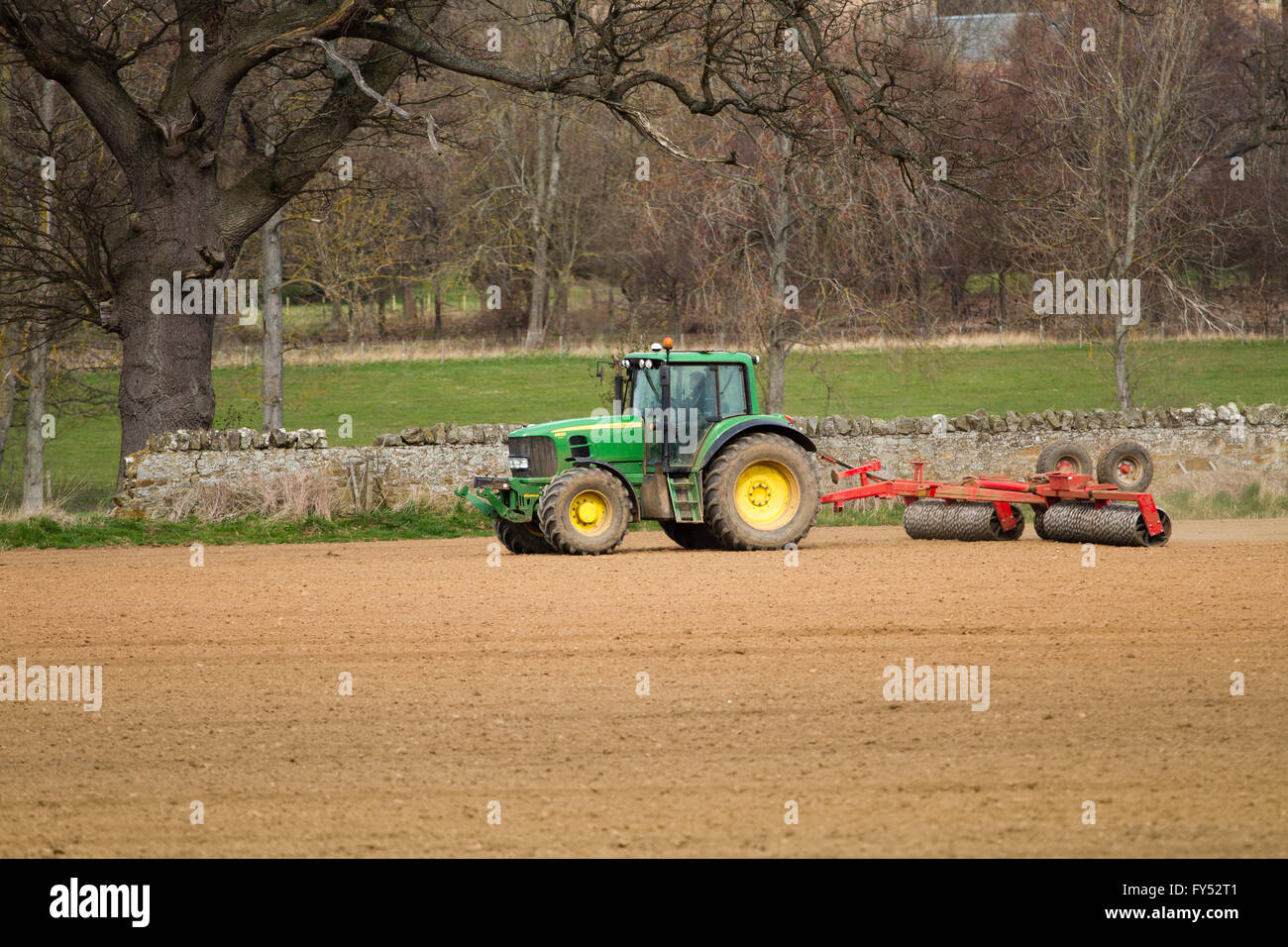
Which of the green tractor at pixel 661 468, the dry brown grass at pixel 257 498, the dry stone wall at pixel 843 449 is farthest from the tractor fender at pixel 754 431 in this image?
the dry brown grass at pixel 257 498

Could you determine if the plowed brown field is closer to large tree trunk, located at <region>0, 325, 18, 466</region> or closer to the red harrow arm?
the red harrow arm

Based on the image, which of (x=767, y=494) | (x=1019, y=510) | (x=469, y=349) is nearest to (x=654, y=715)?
(x=767, y=494)

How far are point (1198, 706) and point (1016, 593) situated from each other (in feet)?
12.7

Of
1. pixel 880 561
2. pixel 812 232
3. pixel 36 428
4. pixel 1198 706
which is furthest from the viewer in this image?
pixel 36 428

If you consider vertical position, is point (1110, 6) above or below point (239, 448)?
above

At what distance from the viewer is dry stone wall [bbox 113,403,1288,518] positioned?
17531mm

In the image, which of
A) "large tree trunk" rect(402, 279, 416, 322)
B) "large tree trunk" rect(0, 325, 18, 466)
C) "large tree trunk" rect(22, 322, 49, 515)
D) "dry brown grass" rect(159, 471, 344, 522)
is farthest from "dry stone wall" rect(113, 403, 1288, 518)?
"large tree trunk" rect(402, 279, 416, 322)

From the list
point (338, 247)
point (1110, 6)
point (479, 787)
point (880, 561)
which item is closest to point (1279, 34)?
point (1110, 6)

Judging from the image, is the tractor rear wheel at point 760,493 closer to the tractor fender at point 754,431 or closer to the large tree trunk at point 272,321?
the tractor fender at point 754,431

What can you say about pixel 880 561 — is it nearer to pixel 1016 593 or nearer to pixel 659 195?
pixel 1016 593

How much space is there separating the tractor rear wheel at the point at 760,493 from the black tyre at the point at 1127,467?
15.8 feet

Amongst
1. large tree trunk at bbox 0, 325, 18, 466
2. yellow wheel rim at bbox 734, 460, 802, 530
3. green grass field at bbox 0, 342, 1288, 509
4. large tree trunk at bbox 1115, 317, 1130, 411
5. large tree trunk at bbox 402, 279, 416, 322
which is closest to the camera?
yellow wheel rim at bbox 734, 460, 802, 530

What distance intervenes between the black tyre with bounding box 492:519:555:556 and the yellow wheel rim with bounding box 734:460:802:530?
2164 millimetres

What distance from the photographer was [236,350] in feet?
144
